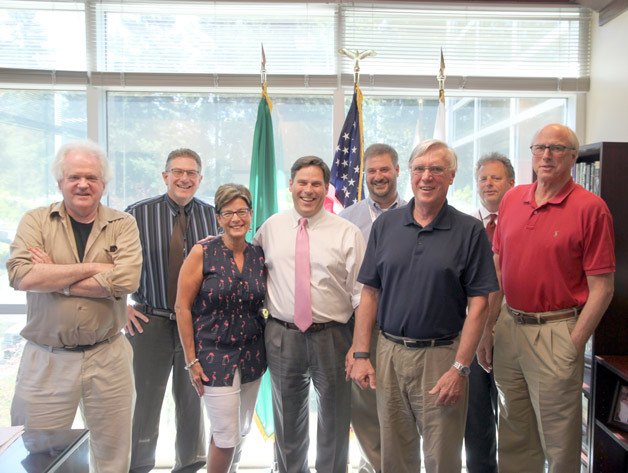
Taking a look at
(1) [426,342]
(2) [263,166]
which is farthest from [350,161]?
(1) [426,342]

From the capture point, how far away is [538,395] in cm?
200

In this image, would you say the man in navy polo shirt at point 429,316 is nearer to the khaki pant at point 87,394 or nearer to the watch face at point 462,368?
the watch face at point 462,368

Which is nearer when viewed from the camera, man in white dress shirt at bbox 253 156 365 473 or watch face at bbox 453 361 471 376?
watch face at bbox 453 361 471 376

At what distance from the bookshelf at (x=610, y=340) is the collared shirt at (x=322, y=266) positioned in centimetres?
120

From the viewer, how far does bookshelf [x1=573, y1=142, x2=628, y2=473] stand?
2260mm

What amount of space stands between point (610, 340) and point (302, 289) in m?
1.53

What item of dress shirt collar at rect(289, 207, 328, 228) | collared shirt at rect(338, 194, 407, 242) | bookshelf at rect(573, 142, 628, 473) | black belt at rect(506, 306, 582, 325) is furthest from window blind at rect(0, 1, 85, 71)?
bookshelf at rect(573, 142, 628, 473)

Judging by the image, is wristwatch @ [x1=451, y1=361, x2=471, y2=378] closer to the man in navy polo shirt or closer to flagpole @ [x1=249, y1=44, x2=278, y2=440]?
the man in navy polo shirt

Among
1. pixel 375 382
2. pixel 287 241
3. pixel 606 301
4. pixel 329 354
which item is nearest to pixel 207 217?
pixel 287 241

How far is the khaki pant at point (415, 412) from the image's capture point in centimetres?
183

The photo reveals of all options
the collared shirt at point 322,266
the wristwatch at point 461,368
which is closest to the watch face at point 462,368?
the wristwatch at point 461,368

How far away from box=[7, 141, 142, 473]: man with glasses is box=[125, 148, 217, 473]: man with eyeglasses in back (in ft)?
1.44

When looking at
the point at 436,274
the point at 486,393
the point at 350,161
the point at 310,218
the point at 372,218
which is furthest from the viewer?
the point at 350,161

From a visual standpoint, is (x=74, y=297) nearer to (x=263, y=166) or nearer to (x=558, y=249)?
(x=263, y=166)
